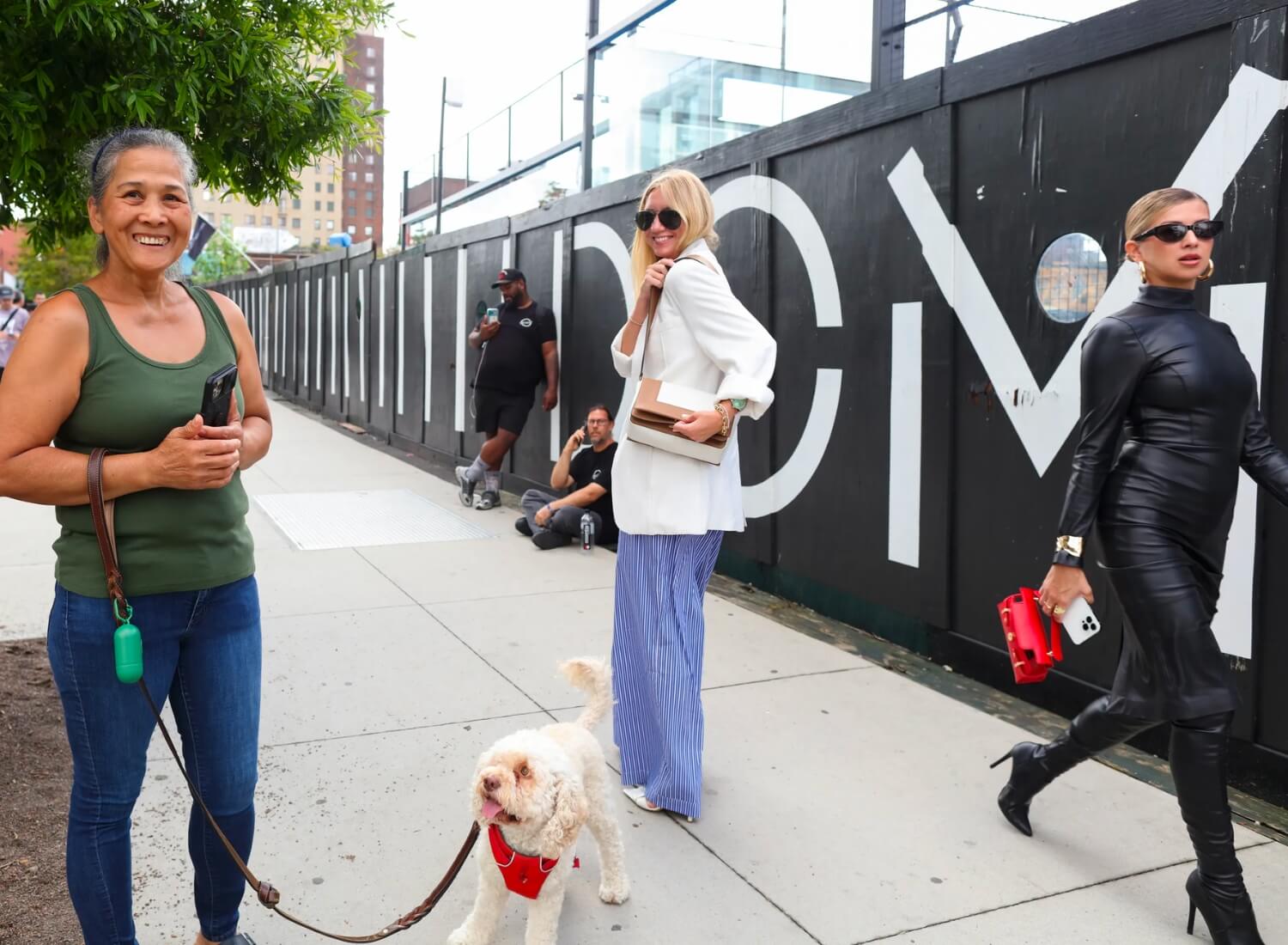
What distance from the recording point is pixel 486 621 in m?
5.99

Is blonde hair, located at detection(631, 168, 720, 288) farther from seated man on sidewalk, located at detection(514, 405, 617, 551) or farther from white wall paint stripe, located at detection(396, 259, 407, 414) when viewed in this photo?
white wall paint stripe, located at detection(396, 259, 407, 414)

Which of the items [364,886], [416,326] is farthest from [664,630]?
[416,326]

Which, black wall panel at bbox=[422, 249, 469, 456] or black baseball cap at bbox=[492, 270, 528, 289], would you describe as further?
black wall panel at bbox=[422, 249, 469, 456]

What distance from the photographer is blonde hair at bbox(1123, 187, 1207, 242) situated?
9.66ft

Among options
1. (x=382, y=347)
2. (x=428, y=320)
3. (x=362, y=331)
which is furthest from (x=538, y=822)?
(x=362, y=331)

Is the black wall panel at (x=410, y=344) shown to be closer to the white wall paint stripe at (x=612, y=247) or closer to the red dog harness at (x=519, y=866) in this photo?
the white wall paint stripe at (x=612, y=247)

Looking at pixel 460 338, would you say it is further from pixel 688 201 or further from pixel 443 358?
pixel 688 201

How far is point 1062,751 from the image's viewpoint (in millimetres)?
3338

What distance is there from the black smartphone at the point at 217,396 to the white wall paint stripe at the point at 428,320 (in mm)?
10750

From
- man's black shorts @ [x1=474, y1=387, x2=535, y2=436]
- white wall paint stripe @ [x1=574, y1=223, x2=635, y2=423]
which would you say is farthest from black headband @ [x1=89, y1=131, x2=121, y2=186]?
man's black shorts @ [x1=474, y1=387, x2=535, y2=436]

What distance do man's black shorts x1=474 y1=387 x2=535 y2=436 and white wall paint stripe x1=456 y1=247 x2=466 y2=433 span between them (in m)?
2.27

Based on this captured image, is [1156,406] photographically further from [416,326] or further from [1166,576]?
[416,326]

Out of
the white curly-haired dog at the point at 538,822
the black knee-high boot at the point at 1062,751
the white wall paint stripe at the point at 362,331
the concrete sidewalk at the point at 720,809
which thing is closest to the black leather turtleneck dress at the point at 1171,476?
the black knee-high boot at the point at 1062,751

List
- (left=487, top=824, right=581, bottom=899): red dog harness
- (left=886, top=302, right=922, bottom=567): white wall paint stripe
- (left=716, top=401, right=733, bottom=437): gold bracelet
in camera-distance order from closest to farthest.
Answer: (left=487, top=824, right=581, bottom=899): red dog harness, (left=716, top=401, right=733, bottom=437): gold bracelet, (left=886, top=302, right=922, bottom=567): white wall paint stripe
